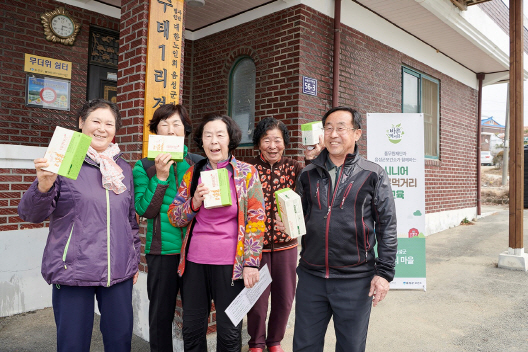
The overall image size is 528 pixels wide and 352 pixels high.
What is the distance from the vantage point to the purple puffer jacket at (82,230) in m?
1.96

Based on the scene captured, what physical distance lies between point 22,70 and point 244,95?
297 cm

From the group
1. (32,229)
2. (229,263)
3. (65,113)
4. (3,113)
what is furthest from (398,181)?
(3,113)

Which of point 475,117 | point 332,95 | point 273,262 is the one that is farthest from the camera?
point 475,117

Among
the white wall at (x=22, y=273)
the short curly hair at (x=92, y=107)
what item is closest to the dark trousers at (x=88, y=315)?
the short curly hair at (x=92, y=107)

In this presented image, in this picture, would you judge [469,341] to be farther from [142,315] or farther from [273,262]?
[142,315]

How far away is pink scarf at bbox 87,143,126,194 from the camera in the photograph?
2.10 m

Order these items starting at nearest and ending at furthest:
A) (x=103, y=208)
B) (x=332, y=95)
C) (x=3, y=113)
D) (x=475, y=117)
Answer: (x=103, y=208)
(x=3, y=113)
(x=332, y=95)
(x=475, y=117)

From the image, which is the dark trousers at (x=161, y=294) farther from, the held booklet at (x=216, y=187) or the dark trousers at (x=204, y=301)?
the held booklet at (x=216, y=187)

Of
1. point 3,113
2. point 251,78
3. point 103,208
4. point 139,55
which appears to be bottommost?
point 103,208

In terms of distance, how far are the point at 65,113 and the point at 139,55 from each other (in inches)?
92.7

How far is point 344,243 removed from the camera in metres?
2.19

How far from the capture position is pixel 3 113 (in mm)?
4512

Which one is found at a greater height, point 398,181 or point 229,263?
point 398,181

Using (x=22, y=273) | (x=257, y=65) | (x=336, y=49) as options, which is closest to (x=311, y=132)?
(x=257, y=65)
